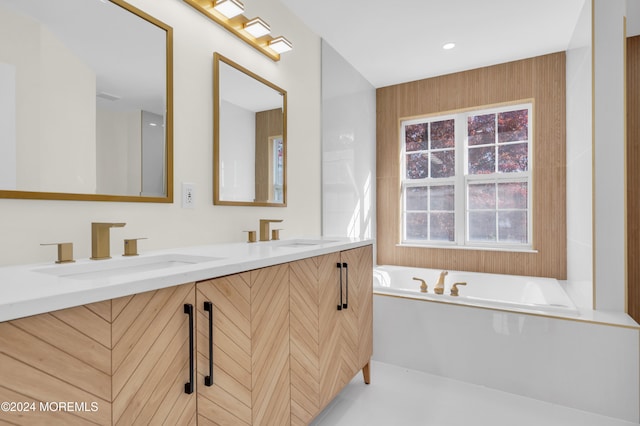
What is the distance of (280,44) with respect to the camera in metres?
2.02

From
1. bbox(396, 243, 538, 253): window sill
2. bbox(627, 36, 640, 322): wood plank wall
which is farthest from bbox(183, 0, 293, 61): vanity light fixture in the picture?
bbox(627, 36, 640, 322): wood plank wall

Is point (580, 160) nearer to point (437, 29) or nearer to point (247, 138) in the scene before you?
point (437, 29)

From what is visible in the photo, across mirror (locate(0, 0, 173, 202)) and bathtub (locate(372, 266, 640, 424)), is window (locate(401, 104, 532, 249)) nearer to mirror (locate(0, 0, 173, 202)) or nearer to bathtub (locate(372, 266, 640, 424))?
bathtub (locate(372, 266, 640, 424))

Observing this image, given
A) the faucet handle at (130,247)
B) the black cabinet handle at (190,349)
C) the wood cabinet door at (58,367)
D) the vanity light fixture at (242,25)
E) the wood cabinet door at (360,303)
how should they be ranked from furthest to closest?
the wood cabinet door at (360,303) → the vanity light fixture at (242,25) → the faucet handle at (130,247) → the black cabinet handle at (190,349) → the wood cabinet door at (58,367)

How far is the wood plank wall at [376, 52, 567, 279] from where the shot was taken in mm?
2926

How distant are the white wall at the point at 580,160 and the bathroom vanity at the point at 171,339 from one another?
170 centimetres

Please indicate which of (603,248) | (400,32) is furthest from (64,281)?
(400,32)

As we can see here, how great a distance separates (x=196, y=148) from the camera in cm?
158

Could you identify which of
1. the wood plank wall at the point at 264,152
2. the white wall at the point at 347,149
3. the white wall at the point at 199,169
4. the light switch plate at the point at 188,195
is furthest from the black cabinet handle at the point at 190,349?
the white wall at the point at 347,149

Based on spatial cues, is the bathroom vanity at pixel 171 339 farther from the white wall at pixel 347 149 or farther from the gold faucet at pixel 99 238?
the white wall at pixel 347 149

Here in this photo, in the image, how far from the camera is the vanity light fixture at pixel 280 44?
2.00 m

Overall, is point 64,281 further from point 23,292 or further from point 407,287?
point 407,287

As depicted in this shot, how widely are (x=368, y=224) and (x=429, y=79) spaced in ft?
5.29

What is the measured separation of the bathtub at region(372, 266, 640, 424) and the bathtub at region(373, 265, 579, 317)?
0.04 feet
